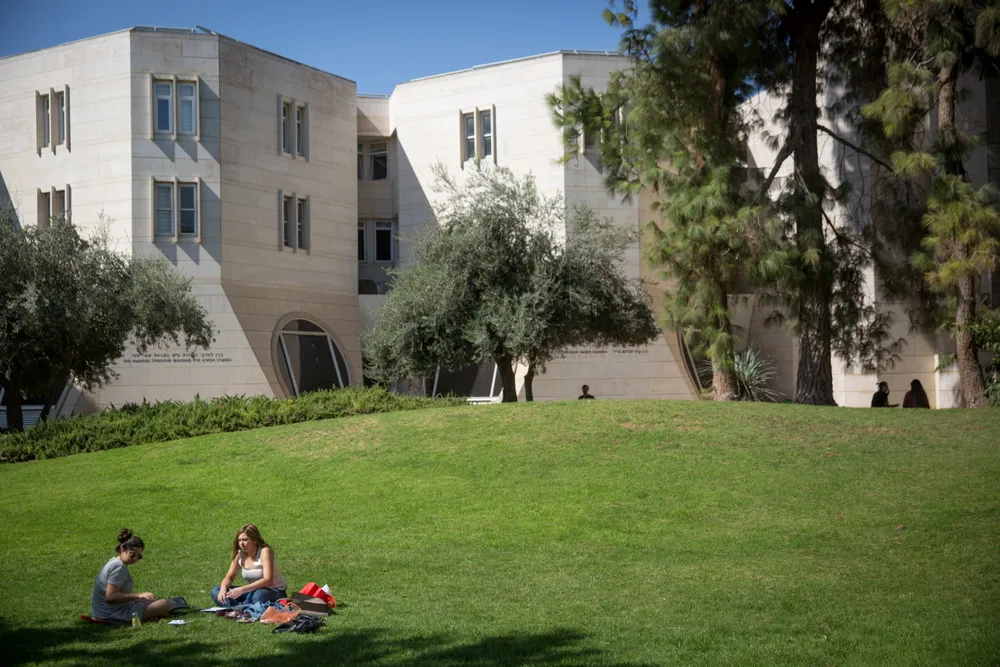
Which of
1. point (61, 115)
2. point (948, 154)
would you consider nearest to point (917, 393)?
A: point (948, 154)

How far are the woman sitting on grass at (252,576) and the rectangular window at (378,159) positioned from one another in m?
30.6

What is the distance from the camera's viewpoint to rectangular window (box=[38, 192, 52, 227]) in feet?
110

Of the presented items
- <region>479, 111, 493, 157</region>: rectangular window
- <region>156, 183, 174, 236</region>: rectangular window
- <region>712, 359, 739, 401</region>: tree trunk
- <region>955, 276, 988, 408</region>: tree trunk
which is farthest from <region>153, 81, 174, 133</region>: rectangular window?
<region>955, 276, 988, 408</region>: tree trunk

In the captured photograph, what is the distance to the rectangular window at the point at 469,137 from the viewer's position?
36.1 meters

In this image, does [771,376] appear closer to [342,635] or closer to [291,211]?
[291,211]

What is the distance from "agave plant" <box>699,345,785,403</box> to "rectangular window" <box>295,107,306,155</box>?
15635 millimetres

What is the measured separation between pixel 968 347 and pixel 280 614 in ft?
57.8

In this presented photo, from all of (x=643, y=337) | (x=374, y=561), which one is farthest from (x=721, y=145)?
(x=374, y=561)

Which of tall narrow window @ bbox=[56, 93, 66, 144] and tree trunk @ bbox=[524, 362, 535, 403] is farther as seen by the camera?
tall narrow window @ bbox=[56, 93, 66, 144]

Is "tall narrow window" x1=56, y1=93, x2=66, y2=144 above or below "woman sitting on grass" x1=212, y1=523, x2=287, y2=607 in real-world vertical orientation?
above

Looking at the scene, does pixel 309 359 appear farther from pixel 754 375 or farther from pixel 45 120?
pixel 754 375

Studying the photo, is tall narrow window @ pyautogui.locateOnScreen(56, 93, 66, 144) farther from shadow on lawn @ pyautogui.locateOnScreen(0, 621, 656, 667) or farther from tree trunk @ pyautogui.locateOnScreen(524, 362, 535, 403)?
shadow on lawn @ pyautogui.locateOnScreen(0, 621, 656, 667)

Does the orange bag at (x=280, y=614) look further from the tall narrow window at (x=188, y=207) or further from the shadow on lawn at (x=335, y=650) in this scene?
the tall narrow window at (x=188, y=207)

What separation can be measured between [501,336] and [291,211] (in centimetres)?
1322
